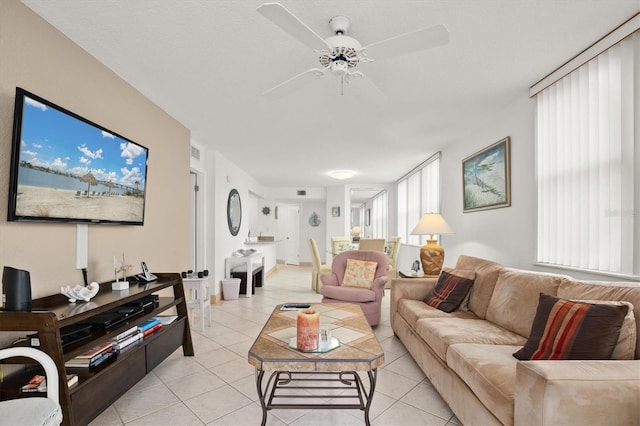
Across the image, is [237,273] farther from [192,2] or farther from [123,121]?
[192,2]

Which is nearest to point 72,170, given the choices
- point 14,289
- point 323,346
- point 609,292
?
point 14,289

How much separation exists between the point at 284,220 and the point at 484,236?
8.30 metres

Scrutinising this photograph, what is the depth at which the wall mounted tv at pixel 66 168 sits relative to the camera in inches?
72.9

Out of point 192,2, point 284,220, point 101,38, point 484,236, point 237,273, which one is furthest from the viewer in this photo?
point 284,220

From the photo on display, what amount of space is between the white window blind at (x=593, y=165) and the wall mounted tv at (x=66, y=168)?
358 centimetres

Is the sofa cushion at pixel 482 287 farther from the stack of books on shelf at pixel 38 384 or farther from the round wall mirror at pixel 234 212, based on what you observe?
the round wall mirror at pixel 234 212

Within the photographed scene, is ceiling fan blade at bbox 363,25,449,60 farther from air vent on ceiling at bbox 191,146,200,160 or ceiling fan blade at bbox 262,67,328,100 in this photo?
air vent on ceiling at bbox 191,146,200,160

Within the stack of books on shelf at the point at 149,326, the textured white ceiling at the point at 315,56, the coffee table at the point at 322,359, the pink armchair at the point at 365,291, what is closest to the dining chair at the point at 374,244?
the pink armchair at the point at 365,291

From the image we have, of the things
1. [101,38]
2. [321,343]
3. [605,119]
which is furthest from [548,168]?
[101,38]

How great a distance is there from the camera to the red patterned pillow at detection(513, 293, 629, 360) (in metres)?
1.54

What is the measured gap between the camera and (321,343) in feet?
6.47

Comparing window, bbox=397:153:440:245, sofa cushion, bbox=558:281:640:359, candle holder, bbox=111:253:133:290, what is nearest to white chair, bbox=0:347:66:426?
candle holder, bbox=111:253:133:290

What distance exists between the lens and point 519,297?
2.40m

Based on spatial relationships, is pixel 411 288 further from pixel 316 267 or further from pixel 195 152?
pixel 195 152
